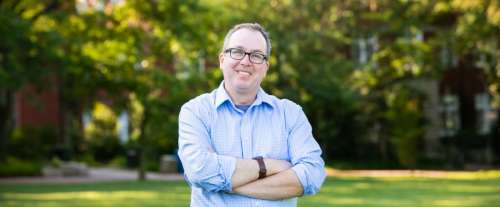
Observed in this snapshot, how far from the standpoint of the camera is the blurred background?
23.8 m

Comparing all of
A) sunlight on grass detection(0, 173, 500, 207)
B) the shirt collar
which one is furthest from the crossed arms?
sunlight on grass detection(0, 173, 500, 207)

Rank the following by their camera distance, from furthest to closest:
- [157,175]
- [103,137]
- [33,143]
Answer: [103,137]
[33,143]
[157,175]

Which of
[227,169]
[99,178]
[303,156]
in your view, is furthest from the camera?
[99,178]

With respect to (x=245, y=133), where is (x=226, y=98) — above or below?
above

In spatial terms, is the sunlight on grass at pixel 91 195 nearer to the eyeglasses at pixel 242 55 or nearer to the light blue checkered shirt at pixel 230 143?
the light blue checkered shirt at pixel 230 143

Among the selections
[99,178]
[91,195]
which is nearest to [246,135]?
[91,195]

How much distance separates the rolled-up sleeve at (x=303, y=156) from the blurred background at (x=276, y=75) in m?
16.1

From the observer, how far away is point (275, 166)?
13.3 ft

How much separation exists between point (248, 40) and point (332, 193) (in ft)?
49.4

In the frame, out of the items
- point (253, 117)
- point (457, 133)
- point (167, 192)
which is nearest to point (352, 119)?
point (457, 133)

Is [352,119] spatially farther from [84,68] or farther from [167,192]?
[167,192]

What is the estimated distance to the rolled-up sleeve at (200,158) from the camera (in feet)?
13.0

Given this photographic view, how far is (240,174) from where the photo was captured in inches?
156

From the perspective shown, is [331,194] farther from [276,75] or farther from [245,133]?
[245,133]
